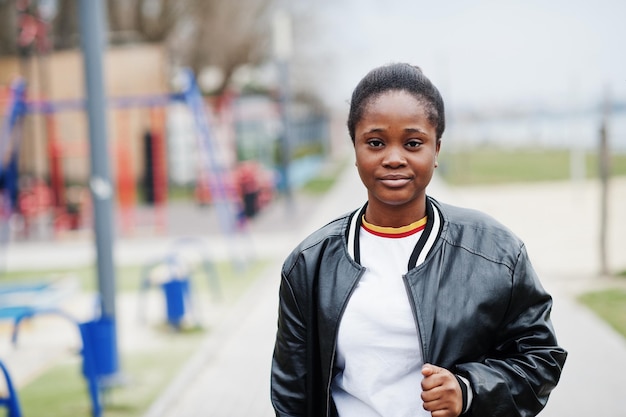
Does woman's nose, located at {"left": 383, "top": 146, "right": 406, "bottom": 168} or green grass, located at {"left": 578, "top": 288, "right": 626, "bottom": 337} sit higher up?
woman's nose, located at {"left": 383, "top": 146, "right": 406, "bottom": 168}

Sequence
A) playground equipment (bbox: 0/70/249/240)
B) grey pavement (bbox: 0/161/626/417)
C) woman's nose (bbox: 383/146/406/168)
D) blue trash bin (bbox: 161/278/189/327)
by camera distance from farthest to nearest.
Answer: playground equipment (bbox: 0/70/249/240), blue trash bin (bbox: 161/278/189/327), grey pavement (bbox: 0/161/626/417), woman's nose (bbox: 383/146/406/168)

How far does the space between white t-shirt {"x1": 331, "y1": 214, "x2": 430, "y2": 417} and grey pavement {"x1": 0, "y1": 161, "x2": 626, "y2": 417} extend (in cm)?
236

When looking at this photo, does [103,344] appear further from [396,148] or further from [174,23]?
[174,23]

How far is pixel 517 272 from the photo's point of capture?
5.94 ft

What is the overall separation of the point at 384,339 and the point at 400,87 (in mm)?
577

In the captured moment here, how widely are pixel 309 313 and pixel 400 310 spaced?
0.77 feet

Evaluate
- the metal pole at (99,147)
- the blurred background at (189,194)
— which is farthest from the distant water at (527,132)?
the metal pole at (99,147)

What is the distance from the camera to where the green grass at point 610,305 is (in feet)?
23.4

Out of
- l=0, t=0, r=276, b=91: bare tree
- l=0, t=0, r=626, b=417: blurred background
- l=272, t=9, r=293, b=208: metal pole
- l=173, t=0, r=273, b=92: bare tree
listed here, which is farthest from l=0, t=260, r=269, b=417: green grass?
l=0, t=0, r=276, b=91: bare tree

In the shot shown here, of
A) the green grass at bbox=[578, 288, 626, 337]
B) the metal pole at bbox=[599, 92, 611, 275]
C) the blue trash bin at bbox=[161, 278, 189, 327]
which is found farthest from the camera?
the metal pole at bbox=[599, 92, 611, 275]

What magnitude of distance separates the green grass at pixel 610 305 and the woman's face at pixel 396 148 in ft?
18.0

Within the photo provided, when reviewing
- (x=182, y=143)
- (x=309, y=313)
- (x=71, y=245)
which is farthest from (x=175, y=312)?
(x=182, y=143)

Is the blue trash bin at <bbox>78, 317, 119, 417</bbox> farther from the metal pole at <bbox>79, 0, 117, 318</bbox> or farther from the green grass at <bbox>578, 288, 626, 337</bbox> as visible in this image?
the green grass at <bbox>578, 288, 626, 337</bbox>

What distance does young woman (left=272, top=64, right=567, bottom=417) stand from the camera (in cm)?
178
